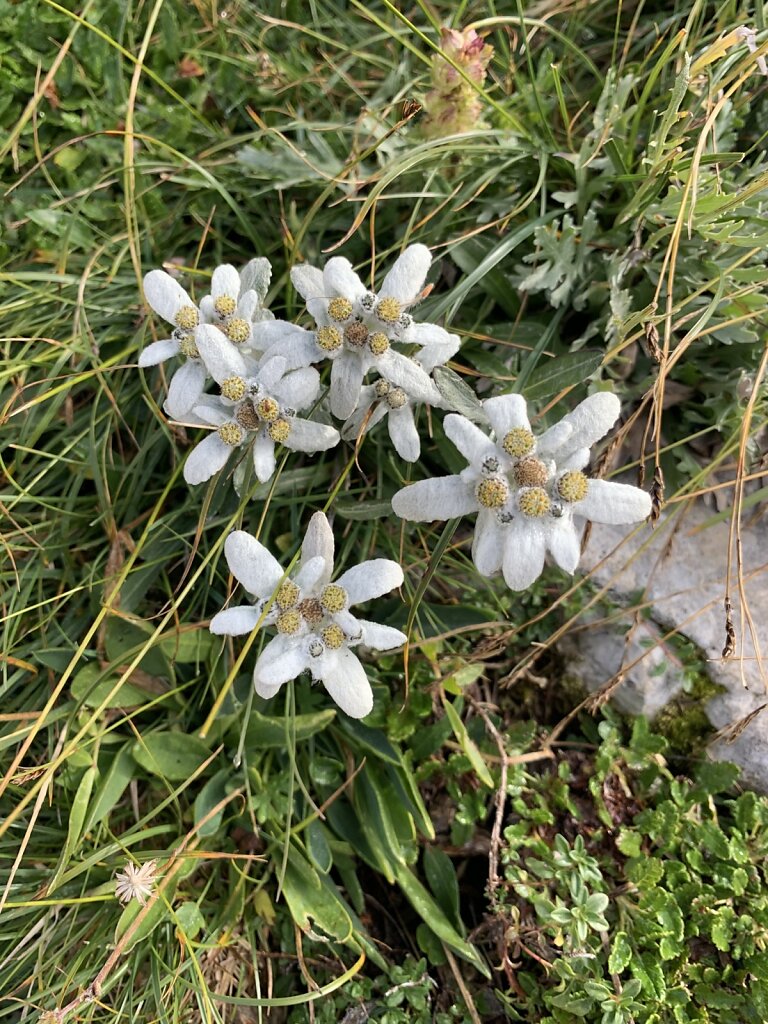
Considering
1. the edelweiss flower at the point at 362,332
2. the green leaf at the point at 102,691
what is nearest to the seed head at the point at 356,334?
the edelweiss flower at the point at 362,332

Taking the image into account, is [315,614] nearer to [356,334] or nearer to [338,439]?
[338,439]

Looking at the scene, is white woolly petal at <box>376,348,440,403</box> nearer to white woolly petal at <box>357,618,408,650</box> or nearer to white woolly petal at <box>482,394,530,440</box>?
white woolly petal at <box>482,394,530,440</box>

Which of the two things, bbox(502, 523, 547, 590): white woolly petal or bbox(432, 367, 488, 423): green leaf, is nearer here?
bbox(502, 523, 547, 590): white woolly petal

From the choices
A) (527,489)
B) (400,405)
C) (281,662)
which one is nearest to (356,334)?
(400,405)

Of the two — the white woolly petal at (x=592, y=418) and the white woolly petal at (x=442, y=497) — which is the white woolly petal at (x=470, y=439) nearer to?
the white woolly petal at (x=442, y=497)

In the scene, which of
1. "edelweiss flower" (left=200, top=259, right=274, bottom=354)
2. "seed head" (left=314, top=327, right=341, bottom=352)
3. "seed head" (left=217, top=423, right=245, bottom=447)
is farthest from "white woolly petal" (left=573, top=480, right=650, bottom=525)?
"edelweiss flower" (left=200, top=259, right=274, bottom=354)

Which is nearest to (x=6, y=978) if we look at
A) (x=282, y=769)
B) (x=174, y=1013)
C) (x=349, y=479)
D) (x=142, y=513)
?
(x=174, y=1013)
